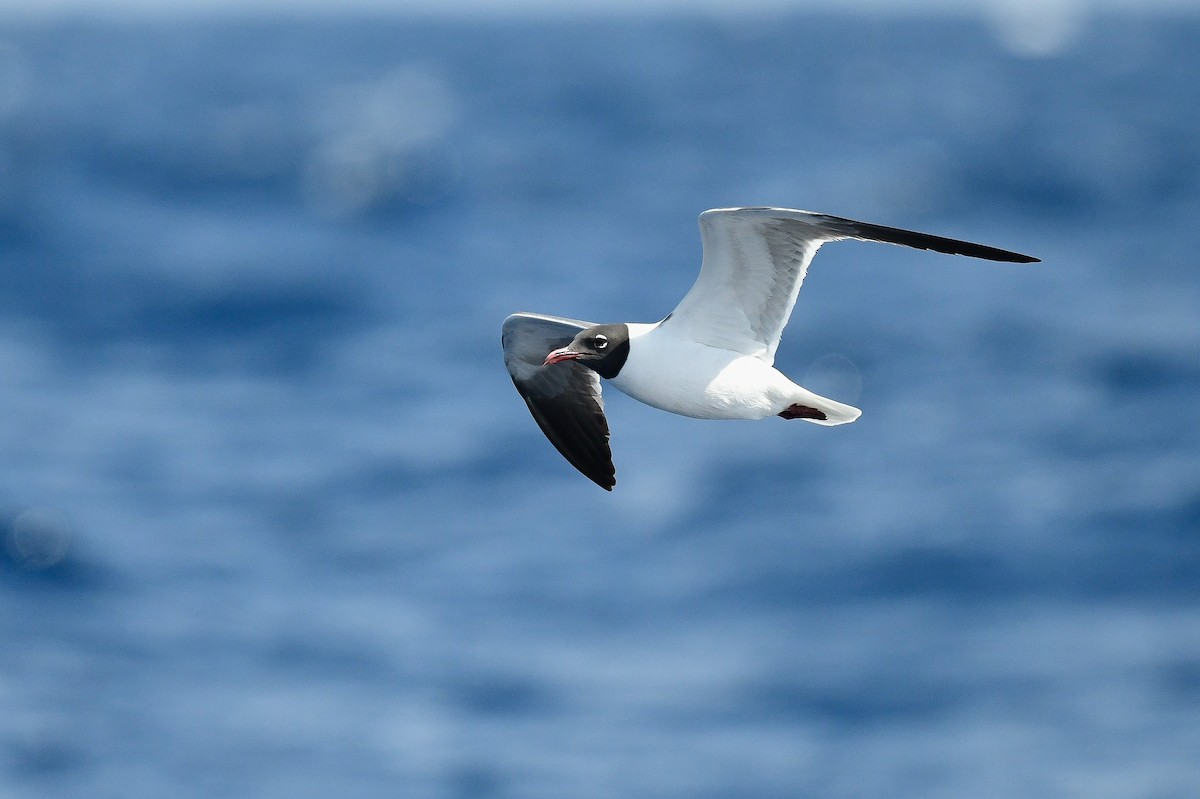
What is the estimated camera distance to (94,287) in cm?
7956

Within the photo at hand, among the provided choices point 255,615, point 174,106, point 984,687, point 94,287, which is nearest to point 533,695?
point 255,615

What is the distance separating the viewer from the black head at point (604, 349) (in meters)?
13.4

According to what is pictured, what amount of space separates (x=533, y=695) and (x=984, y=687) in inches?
724

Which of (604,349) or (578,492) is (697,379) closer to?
(604,349)

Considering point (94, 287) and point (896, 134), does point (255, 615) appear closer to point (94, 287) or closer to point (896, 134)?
point (94, 287)

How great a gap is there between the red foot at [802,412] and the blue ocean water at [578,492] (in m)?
40.3

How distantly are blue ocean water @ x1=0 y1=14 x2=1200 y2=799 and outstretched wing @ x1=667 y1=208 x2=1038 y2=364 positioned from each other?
4084 centimetres

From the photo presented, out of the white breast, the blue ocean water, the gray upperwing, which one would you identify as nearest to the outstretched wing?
the white breast

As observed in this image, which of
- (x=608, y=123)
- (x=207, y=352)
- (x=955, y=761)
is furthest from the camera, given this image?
(x=608, y=123)

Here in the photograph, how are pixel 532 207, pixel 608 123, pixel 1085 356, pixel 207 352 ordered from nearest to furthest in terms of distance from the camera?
pixel 1085 356 → pixel 207 352 → pixel 532 207 → pixel 608 123

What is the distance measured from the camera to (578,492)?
69.8 meters

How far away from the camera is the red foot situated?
542 inches

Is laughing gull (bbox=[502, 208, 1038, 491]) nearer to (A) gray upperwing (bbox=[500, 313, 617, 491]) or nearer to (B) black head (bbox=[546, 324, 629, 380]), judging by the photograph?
(B) black head (bbox=[546, 324, 629, 380])

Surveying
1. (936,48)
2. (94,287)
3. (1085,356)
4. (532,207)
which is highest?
(936,48)
